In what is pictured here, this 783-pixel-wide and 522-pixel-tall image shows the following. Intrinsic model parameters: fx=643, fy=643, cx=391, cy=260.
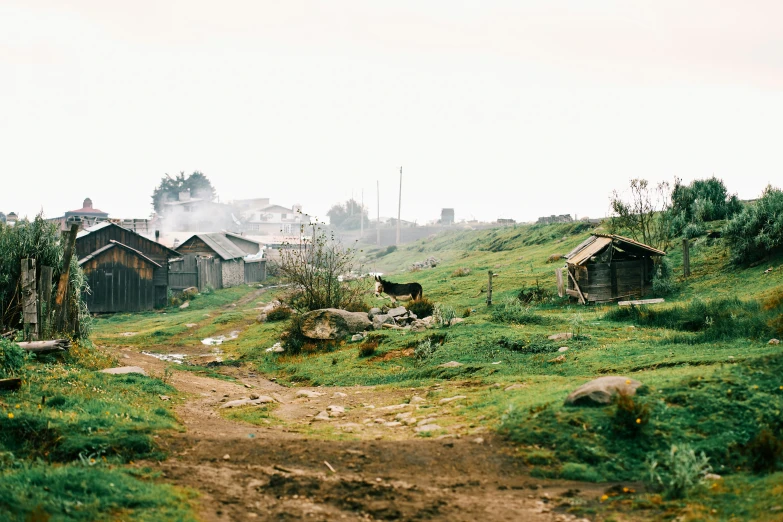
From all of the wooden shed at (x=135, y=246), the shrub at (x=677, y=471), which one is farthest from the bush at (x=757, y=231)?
the wooden shed at (x=135, y=246)

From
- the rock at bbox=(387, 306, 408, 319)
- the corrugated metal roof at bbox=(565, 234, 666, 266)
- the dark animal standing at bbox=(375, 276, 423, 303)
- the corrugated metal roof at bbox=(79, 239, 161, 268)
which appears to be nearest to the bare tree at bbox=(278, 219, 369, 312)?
the rock at bbox=(387, 306, 408, 319)

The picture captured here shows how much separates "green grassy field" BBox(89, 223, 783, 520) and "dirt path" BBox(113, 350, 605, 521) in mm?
639

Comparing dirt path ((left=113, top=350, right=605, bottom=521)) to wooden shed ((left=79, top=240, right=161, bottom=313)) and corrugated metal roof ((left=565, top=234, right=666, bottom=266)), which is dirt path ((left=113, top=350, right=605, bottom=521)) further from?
wooden shed ((left=79, top=240, right=161, bottom=313))

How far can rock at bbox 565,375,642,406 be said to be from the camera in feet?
32.2

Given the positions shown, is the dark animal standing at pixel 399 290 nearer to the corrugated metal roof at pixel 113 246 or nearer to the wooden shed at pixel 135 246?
the corrugated metal roof at pixel 113 246

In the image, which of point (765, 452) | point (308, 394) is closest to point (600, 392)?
point (765, 452)

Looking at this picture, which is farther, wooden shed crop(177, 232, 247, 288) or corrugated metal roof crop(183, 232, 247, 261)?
corrugated metal roof crop(183, 232, 247, 261)

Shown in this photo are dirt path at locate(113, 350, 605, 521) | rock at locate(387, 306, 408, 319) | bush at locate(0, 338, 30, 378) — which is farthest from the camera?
rock at locate(387, 306, 408, 319)

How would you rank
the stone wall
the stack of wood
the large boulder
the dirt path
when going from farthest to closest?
the stone wall, the large boulder, the stack of wood, the dirt path

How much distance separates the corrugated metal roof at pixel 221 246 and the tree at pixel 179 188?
63914 mm

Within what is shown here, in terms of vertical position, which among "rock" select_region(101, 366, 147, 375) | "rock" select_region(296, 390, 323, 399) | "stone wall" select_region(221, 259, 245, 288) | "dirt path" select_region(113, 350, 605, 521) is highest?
"stone wall" select_region(221, 259, 245, 288)

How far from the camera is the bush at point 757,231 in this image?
24.4 metres

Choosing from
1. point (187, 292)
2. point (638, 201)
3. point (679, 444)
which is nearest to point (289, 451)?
point (679, 444)

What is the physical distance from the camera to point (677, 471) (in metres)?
7.55
